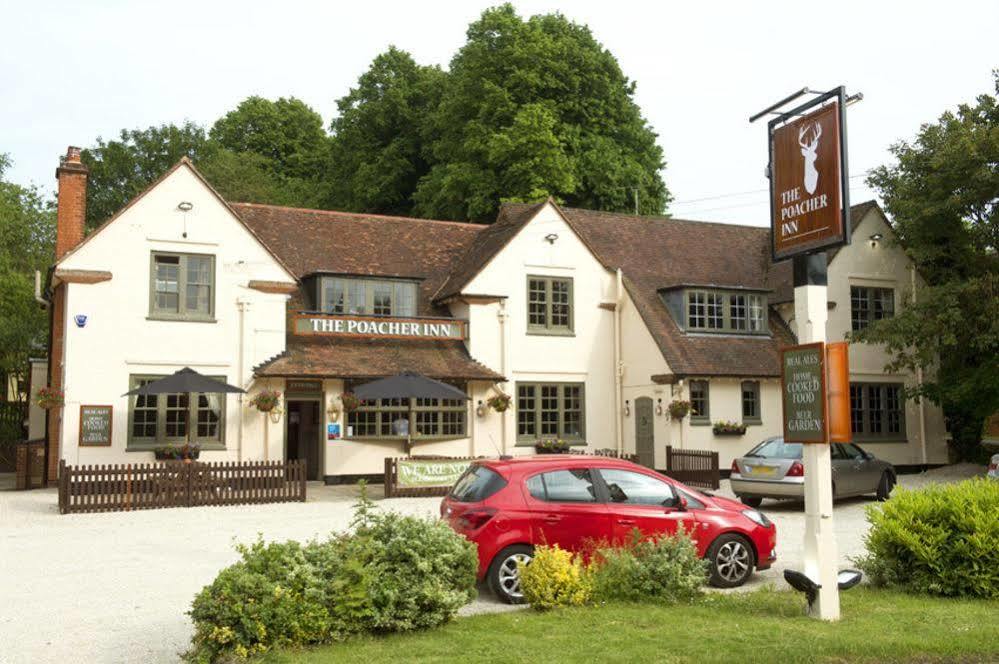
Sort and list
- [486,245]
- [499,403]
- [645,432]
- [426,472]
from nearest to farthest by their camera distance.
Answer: [426,472] < [499,403] < [645,432] < [486,245]

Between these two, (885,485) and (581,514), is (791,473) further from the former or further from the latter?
(581,514)

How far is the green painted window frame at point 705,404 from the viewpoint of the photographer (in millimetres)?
27219

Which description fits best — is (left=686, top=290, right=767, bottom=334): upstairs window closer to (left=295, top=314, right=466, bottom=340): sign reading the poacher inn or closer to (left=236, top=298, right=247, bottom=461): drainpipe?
(left=295, top=314, right=466, bottom=340): sign reading the poacher inn

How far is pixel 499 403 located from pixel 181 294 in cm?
884

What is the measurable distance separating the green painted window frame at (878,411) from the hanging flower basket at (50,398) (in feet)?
73.4

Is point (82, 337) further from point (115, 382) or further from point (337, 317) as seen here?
point (337, 317)

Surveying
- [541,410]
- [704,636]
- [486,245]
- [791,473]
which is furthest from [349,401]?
[704,636]

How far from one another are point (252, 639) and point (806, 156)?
7.02 m

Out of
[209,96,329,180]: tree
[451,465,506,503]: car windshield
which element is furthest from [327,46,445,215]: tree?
[451,465,506,503]: car windshield

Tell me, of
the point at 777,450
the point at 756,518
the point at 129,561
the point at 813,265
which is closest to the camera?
the point at 813,265

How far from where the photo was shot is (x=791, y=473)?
1822 centimetres

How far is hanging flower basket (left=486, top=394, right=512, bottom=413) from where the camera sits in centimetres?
2627

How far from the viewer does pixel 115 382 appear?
23234 mm

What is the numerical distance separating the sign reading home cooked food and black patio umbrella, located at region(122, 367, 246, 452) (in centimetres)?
1528
